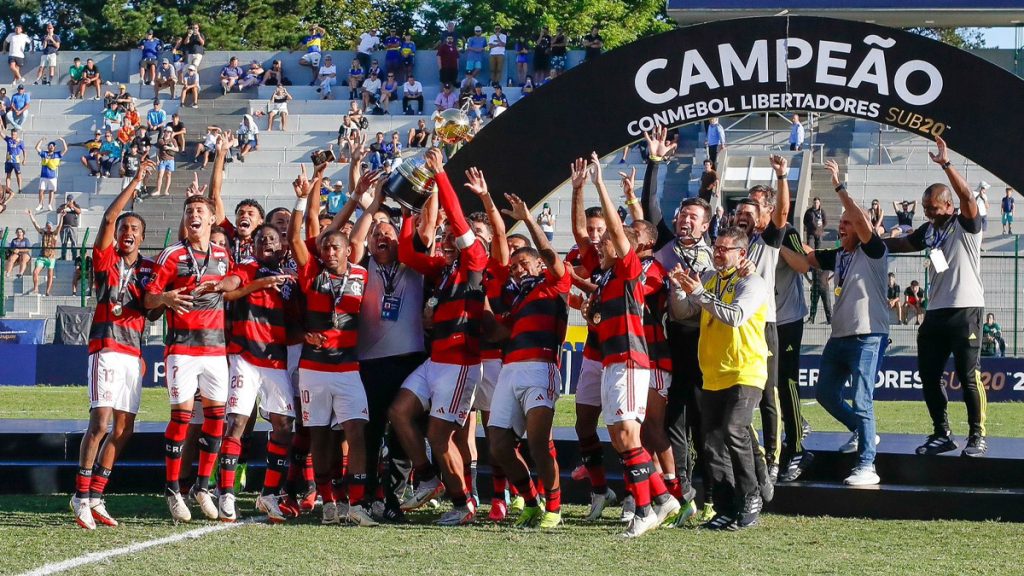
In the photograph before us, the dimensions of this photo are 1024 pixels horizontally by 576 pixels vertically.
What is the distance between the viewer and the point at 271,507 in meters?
8.66

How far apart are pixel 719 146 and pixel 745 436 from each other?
22.5 meters

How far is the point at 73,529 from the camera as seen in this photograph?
8234 millimetres

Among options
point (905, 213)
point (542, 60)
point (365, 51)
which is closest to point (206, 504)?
point (905, 213)

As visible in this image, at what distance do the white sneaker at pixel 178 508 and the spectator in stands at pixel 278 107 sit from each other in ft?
85.2

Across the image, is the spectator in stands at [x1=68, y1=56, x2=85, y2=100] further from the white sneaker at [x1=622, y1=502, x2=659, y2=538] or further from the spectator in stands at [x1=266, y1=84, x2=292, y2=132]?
the white sneaker at [x1=622, y1=502, x2=659, y2=538]

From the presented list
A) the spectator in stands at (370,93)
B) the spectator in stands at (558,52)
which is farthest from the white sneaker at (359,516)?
the spectator in stands at (558,52)

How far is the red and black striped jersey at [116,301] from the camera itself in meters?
8.61

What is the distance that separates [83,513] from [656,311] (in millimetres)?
3876

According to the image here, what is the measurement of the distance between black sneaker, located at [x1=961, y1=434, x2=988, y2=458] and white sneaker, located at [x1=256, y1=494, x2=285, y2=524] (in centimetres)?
465

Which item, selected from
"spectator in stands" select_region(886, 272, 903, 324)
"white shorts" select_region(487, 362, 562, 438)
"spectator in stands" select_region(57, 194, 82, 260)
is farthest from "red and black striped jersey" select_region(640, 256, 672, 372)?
"spectator in stands" select_region(57, 194, 82, 260)

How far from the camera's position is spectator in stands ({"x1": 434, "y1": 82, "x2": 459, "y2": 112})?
32938 millimetres

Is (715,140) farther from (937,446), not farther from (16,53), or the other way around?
(937,446)

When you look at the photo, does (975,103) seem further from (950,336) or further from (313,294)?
(313,294)

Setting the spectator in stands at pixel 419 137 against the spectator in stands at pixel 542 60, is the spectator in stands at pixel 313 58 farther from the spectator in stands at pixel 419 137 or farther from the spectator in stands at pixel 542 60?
the spectator in stands at pixel 542 60
